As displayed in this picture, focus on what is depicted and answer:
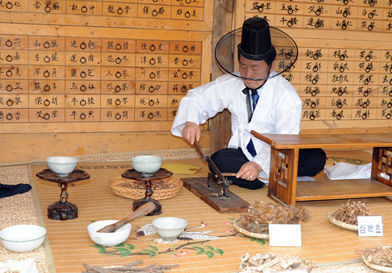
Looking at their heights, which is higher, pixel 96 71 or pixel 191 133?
pixel 96 71

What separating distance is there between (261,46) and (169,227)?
1418mm

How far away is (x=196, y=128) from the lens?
10.5 feet

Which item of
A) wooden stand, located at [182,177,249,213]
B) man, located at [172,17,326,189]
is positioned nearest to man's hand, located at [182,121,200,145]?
man, located at [172,17,326,189]

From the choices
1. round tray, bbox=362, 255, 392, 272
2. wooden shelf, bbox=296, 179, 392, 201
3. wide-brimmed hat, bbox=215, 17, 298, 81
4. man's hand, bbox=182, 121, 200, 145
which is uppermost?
wide-brimmed hat, bbox=215, 17, 298, 81

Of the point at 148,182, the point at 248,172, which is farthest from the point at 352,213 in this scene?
the point at 148,182

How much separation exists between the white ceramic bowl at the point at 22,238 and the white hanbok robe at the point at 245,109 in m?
1.54

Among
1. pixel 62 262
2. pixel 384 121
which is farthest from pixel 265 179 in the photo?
pixel 384 121

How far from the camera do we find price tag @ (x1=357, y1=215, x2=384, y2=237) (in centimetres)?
233

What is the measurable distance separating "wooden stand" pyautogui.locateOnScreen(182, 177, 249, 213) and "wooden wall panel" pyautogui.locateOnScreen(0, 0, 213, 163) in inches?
48.4

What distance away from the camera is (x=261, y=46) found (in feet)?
9.77

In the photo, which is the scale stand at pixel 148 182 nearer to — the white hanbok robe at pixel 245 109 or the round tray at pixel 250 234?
the round tray at pixel 250 234

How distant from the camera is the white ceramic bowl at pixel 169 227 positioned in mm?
2164

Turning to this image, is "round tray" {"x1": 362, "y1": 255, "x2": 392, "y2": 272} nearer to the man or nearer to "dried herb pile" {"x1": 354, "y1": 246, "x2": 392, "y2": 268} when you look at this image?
"dried herb pile" {"x1": 354, "y1": 246, "x2": 392, "y2": 268}

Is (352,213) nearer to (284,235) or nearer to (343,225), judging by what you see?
(343,225)
